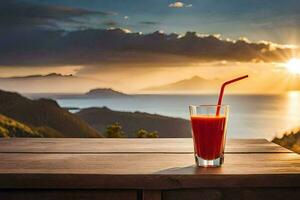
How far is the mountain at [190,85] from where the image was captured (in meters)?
4.05

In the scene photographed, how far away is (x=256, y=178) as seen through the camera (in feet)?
4.16

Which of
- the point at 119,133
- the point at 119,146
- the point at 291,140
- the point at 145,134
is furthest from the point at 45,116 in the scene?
the point at 119,146

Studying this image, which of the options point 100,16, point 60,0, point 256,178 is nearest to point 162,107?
point 100,16

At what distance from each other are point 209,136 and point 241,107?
8.17 ft

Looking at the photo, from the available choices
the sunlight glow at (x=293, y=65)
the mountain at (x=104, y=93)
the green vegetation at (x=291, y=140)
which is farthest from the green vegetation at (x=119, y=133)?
the sunlight glow at (x=293, y=65)

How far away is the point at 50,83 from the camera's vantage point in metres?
4.20

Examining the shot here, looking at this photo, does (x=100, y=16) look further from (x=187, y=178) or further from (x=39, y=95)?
(x=187, y=178)

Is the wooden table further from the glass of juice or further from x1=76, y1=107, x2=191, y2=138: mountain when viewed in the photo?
x1=76, y1=107, x2=191, y2=138: mountain

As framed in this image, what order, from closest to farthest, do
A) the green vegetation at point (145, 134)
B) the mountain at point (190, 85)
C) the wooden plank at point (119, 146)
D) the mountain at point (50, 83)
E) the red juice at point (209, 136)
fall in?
1. the red juice at point (209, 136)
2. the wooden plank at point (119, 146)
3. the green vegetation at point (145, 134)
4. the mountain at point (190, 85)
5. the mountain at point (50, 83)

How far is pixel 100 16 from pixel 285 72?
1464mm

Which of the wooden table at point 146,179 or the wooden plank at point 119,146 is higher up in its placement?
the wooden plank at point 119,146

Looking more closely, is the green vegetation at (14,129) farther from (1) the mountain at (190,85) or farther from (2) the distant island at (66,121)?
(1) the mountain at (190,85)

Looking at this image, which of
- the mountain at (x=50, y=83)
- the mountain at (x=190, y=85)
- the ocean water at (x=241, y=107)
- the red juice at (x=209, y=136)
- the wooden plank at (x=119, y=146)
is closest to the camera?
the red juice at (x=209, y=136)

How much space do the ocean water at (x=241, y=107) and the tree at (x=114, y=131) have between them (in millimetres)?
138
